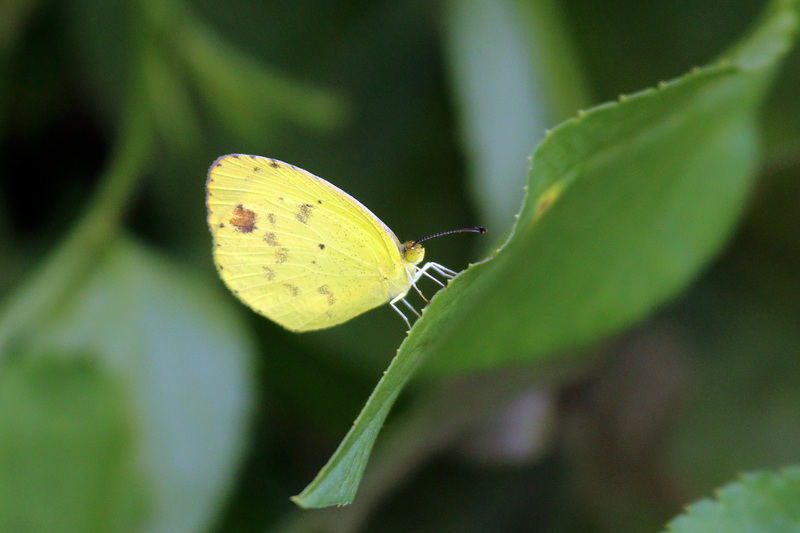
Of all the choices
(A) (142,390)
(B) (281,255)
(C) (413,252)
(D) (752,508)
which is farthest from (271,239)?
(D) (752,508)

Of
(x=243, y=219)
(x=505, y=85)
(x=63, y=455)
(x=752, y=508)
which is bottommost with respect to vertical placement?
(x=752, y=508)

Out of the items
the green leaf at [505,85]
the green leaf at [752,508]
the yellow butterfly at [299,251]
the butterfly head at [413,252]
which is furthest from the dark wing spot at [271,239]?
the green leaf at [752,508]

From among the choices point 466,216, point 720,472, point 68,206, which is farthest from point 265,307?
point 720,472

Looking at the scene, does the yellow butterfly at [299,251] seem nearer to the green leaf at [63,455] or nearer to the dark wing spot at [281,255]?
the dark wing spot at [281,255]

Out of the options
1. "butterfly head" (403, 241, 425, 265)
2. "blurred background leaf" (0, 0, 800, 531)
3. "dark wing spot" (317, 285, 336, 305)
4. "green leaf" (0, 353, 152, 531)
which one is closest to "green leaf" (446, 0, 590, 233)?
"blurred background leaf" (0, 0, 800, 531)

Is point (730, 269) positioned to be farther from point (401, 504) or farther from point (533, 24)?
point (401, 504)

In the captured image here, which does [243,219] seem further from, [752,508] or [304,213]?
[752,508]
